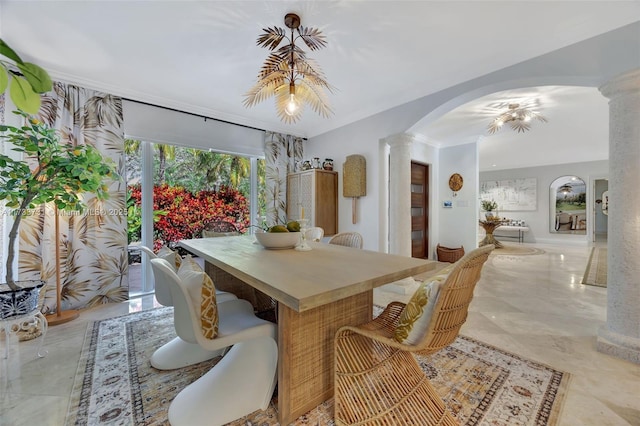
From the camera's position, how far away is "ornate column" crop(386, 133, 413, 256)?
3477 mm

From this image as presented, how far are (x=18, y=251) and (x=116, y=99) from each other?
180 cm

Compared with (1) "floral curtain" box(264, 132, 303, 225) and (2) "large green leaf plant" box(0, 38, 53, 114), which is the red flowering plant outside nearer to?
(1) "floral curtain" box(264, 132, 303, 225)

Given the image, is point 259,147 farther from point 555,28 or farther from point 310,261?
point 555,28

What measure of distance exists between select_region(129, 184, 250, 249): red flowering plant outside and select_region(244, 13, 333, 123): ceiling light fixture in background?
2.13 metres

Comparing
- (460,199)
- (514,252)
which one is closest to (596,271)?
(514,252)

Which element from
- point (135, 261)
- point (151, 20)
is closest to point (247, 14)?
point (151, 20)

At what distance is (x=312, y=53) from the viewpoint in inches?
97.3

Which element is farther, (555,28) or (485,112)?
(485,112)

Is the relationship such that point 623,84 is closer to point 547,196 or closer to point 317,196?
point 317,196

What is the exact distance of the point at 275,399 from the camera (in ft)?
5.35

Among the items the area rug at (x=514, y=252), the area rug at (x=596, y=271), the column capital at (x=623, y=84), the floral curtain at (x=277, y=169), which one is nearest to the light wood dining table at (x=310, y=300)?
the column capital at (x=623, y=84)

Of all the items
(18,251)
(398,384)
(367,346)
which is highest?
(18,251)

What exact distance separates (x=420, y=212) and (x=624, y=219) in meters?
3.34

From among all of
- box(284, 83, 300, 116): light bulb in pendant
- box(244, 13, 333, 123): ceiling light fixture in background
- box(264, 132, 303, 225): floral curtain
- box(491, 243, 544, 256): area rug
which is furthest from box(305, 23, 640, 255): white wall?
box(491, 243, 544, 256): area rug
